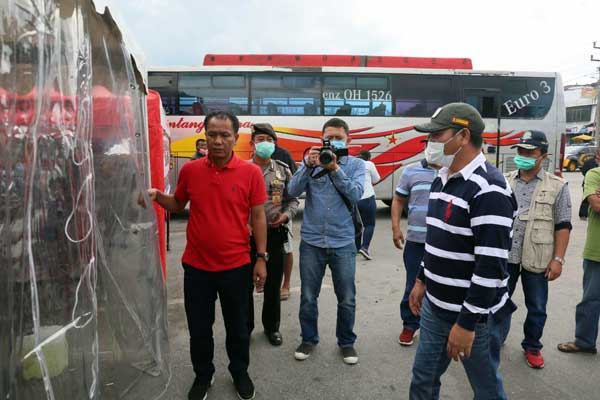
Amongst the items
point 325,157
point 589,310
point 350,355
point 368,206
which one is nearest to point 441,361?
point 350,355

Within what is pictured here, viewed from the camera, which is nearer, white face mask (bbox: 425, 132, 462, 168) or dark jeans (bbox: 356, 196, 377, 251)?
white face mask (bbox: 425, 132, 462, 168)

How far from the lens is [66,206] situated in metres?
1.61

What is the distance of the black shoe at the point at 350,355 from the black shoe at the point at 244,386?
75 centimetres

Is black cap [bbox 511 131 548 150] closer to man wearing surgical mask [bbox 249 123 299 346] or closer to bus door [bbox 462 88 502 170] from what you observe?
man wearing surgical mask [bbox 249 123 299 346]

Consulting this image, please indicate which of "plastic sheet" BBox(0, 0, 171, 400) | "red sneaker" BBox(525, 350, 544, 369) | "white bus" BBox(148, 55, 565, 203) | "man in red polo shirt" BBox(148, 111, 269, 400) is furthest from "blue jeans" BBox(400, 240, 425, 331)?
"white bus" BBox(148, 55, 565, 203)

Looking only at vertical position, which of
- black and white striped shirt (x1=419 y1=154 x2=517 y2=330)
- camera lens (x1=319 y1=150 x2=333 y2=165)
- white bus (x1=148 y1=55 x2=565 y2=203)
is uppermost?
white bus (x1=148 y1=55 x2=565 y2=203)

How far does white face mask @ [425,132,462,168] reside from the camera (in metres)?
1.90

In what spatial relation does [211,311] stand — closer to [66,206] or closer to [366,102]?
[66,206]

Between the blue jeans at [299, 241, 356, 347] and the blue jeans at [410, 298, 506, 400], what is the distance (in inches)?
39.6

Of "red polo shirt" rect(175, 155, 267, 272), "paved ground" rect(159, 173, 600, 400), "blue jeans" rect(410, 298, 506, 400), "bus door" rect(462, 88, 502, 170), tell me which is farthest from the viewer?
"bus door" rect(462, 88, 502, 170)

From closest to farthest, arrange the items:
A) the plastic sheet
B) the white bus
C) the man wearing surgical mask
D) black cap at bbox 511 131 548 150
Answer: the plastic sheet, black cap at bbox 511 131 548 150, the man wearing surgical mask, the white bus

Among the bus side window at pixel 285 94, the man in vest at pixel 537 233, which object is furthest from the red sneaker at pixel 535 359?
the bus side window at pixel 285 94

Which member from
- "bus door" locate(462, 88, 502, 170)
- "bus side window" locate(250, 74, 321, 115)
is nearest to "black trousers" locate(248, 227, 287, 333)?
"bus side window" locate(250, 74, 321, 115)

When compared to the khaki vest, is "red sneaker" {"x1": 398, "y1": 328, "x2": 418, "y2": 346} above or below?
below
